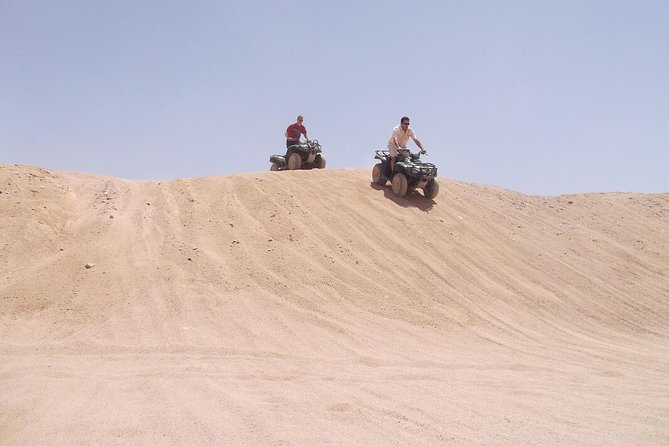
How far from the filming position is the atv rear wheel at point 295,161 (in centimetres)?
1523

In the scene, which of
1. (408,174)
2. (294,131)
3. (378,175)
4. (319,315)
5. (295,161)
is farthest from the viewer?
(294,131)

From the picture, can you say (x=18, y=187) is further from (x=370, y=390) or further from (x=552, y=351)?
(x=552, y=351)

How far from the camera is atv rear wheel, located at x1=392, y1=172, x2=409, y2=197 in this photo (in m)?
12.2

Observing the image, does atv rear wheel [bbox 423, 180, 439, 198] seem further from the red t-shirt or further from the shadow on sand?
the red t-shirt

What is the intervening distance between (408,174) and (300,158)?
396cm

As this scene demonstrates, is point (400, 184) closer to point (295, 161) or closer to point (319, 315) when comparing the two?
point (295, 161)

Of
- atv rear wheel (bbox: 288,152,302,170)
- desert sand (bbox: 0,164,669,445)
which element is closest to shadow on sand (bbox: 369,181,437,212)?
desert sand (bbox: 0,164,669,445)

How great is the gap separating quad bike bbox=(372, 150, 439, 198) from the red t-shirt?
135 inches

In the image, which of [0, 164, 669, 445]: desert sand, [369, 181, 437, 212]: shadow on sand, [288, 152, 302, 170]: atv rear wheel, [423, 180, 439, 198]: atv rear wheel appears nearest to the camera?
[0, 164, 669, 445]: desert sand

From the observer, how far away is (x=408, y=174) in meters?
12.2

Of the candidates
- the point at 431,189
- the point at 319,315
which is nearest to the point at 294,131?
the point at 431,189

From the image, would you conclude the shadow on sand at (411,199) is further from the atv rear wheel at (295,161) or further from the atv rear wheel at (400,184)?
the atv rear wheel at (295,161)

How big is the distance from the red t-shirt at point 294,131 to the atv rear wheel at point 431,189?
4423 mm

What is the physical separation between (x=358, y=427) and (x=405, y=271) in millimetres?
5249
